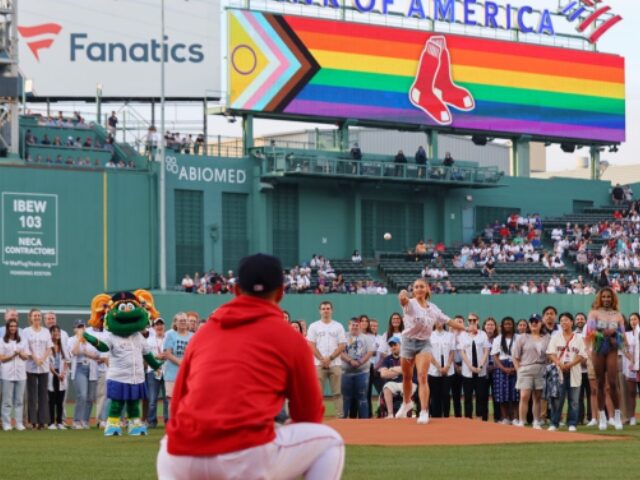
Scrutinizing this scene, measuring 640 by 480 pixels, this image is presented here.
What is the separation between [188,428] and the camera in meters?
6.56

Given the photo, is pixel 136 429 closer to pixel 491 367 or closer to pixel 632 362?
pixel 491 367

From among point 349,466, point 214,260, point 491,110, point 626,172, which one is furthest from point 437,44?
point 349,466

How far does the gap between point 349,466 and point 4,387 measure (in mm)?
10152

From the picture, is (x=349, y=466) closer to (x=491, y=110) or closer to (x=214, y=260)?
(x=214, y=260)

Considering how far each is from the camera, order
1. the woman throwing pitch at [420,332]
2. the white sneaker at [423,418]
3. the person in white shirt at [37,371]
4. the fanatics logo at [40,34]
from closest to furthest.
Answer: the woman throwing pitch at [420,332]
the white sneaker at [423,418]
the person in white shirt at [37,371]
the fanatics logo at [40,34]

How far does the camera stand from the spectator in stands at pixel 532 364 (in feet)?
68.0

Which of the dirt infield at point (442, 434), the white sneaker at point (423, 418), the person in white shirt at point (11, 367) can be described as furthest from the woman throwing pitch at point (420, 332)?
the person in white shirt at point (11, 367)

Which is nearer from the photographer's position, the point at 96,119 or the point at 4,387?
the point at 4,387

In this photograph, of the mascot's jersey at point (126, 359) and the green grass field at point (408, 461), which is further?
the mascot's jersey at point (126, 359)

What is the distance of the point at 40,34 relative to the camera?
51000mm

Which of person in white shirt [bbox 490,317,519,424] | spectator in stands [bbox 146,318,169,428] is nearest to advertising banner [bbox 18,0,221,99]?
spectator in stands [bbox 146,318,169,428]

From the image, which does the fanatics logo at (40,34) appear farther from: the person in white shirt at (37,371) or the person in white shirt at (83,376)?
the person in white shirt at (37,371)

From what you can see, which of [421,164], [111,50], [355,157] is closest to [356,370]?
[355,157]

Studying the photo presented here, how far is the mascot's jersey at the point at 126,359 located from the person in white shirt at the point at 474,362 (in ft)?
20.3
